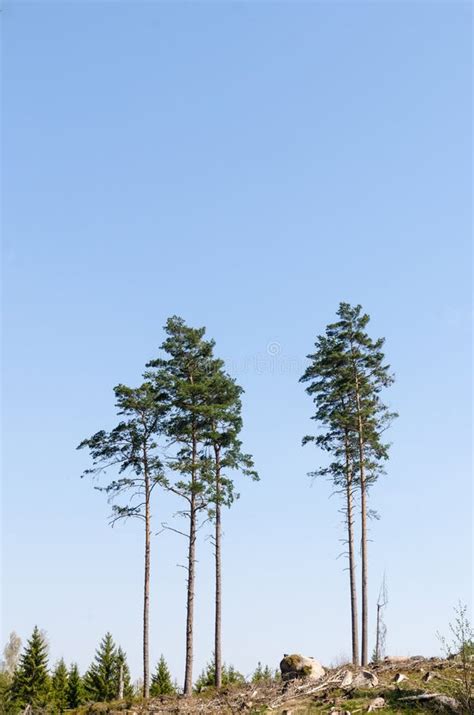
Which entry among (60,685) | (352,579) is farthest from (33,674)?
(352,579)

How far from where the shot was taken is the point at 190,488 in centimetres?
3491

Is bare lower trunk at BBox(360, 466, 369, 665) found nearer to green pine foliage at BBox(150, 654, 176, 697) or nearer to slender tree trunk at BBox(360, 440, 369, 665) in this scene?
slender tree trunk at BBox(360, 440, 369, 665)

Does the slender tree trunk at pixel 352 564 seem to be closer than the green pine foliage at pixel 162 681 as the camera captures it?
Yes

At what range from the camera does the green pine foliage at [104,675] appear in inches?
1999

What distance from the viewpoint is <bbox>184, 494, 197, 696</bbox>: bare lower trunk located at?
33000 millimetres

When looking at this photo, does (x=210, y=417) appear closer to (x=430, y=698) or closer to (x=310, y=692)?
(x=310, y=692)

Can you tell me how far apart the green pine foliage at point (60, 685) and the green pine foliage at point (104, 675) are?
182cm

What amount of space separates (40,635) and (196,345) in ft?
91.8

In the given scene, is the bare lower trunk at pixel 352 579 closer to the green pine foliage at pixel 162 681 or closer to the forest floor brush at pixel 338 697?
the forest floor brush at pixel 338 697

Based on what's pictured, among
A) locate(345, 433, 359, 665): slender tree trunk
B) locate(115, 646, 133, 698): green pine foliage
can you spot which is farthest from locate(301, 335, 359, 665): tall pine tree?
locate(115, 646, 133, 698): green pine foliage

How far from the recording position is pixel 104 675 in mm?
51188

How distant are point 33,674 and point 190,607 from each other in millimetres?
24073

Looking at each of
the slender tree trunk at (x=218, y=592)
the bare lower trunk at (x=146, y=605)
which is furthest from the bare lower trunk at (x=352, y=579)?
the bare lower trunk at (x=146, y=605)

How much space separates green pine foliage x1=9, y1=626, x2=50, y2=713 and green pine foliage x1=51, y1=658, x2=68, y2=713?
2.94 feet
